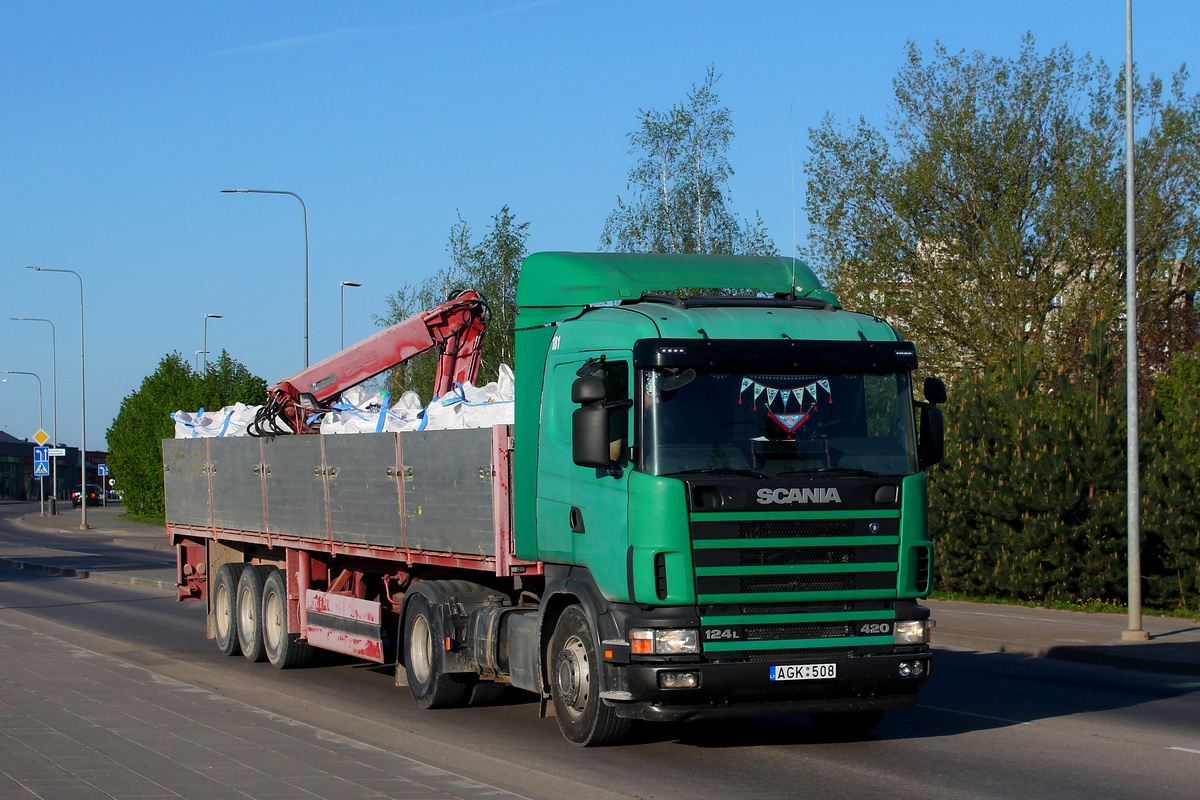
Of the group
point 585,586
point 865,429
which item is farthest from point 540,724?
point 865,429

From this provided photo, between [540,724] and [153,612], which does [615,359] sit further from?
[153,612]

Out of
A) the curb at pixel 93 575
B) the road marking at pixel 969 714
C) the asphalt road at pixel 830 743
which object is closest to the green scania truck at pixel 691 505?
the asphalt road at pixel 830 743

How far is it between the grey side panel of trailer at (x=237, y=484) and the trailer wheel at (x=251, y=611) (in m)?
0.49

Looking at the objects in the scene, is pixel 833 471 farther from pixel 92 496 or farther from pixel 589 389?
pixel 92 496

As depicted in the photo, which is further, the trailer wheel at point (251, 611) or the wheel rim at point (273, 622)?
the trailer wheel at point (251, 611)

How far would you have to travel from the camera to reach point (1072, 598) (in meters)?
20.9

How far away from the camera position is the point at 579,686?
8992mm

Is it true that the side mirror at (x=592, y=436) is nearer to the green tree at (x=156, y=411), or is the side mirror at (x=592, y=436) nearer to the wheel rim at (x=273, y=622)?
the wheel rim at (x=273, y=622)

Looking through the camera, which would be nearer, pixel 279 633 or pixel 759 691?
pixel 759 691

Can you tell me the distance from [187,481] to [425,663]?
22.1 feet

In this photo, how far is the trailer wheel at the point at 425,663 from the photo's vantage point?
10.7m

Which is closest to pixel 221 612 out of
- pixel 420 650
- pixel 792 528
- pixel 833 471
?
pixel 420 650

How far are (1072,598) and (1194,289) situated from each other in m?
12.7

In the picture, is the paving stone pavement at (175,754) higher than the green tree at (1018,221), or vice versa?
the green tree at (1018,221)
